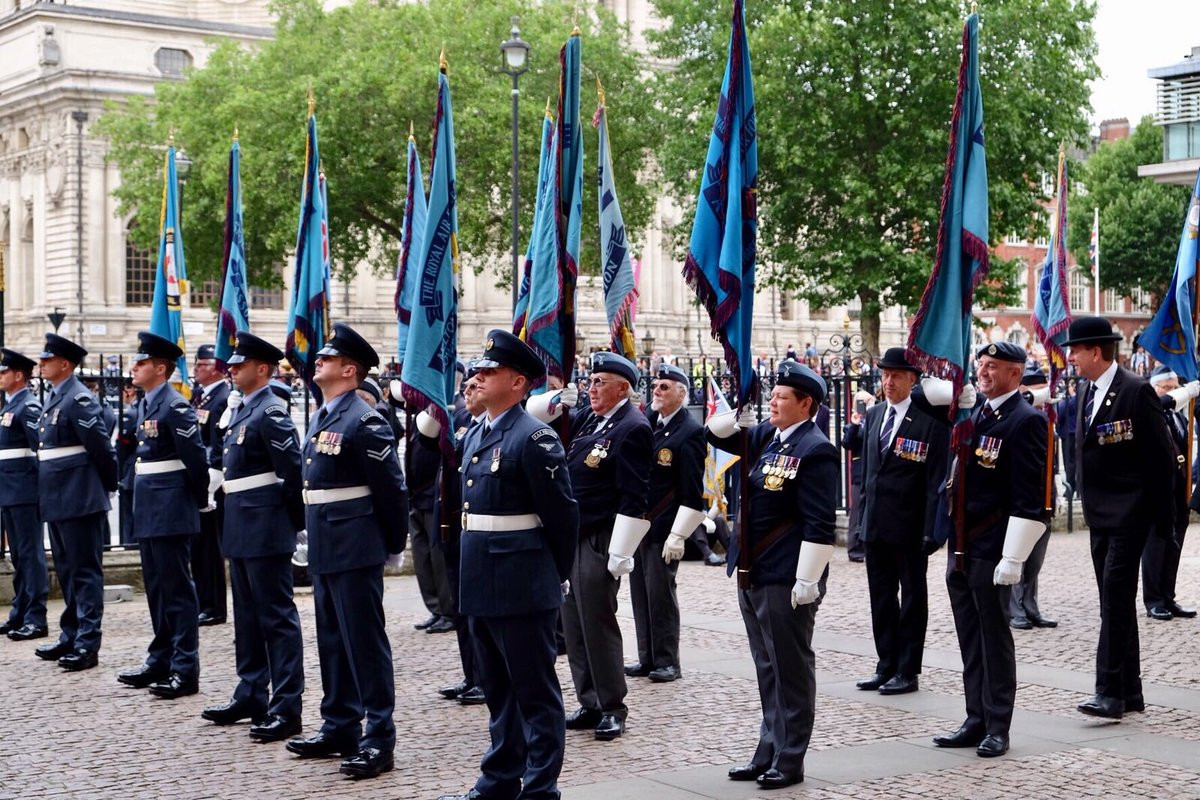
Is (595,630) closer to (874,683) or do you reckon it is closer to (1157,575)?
(874,683)

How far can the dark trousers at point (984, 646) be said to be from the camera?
340 inches

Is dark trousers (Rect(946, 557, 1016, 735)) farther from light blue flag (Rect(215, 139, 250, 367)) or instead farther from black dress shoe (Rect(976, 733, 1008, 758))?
light blue flag (Rect(215, 139, 250, 367))

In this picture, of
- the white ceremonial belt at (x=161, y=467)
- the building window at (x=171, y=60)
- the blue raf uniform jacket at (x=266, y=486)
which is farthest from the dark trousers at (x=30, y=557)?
the building window at (x=171, y=60)

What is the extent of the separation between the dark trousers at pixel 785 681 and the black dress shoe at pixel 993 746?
1049 millimetres

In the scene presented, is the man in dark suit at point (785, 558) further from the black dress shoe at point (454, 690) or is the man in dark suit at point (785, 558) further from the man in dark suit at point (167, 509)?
the man in dark suit at point (167, 509)

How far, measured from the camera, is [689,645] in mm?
12391

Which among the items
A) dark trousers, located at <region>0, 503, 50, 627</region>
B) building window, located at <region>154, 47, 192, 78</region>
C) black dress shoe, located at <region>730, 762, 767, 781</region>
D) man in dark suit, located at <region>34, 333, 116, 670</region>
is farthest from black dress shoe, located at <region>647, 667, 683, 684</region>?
building window, located at <region>154, 47, 192, 78</region>

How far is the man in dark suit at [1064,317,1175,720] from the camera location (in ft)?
31.0

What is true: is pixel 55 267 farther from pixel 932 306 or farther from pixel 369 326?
pixel 932 306

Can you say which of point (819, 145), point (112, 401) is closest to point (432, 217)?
point (112, 401)

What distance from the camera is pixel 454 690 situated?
10.4 metres

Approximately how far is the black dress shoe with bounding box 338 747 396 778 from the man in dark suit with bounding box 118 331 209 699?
2581 mm

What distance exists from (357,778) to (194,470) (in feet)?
10.6

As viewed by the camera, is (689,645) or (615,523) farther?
(689,645)
